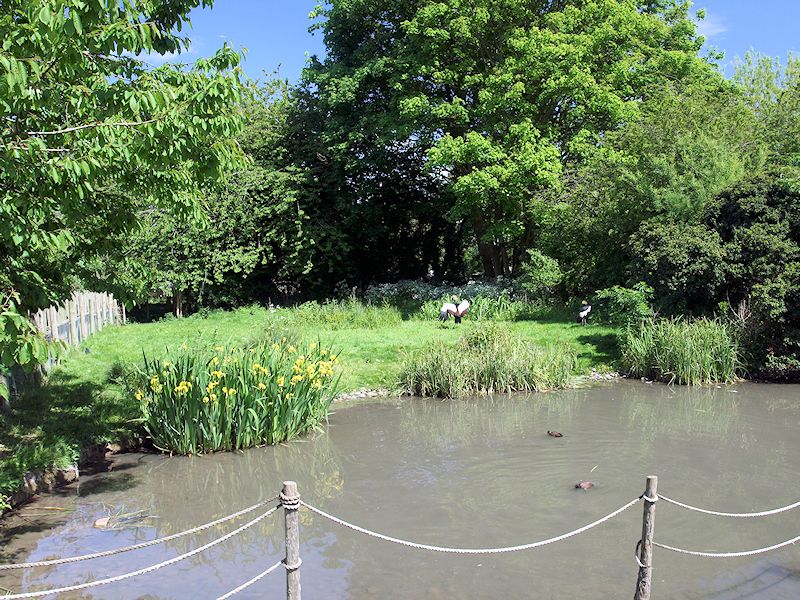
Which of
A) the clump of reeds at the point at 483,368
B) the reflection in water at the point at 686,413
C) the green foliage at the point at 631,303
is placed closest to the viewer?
the reflection in water at the point at 686,413

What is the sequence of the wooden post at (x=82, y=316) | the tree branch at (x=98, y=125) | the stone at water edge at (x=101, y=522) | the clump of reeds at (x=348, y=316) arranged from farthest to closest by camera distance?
the clump of reeds at (x=348, y=316) → the wooden post at (x=82, y=316) → the stone at water edge at (x=101, y=522) → the tree branch at (x=98, y=125)

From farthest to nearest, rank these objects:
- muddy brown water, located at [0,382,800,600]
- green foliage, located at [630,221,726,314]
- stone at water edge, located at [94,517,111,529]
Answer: green foliage, located at [630,221,726,314], stone at water edge, located at [94,517,111,529], muddy brown water, located at [0,382,800,600]

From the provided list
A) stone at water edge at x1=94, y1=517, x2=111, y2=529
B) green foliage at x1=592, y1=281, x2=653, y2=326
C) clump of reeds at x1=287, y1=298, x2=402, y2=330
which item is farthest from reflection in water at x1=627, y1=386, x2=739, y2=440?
clump of reeds at x1=287, y1=298, x2=402, y2=330

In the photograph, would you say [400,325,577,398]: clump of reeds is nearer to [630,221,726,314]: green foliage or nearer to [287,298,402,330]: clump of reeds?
[630,221,726,314]: green foliage

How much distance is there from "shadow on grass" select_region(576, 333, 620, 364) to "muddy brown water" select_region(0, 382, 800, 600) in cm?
307

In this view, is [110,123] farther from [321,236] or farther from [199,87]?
[321,236]

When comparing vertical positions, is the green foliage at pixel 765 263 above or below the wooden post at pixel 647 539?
above

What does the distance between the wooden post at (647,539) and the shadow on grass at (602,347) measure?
10.1m

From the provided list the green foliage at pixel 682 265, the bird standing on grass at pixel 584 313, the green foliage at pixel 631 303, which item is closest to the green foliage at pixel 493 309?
the bird standing on grass at pixel 584 313

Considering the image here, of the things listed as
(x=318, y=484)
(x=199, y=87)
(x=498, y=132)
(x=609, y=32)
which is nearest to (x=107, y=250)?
(x=199, y=87)

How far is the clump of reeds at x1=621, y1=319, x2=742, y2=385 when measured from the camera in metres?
13.6

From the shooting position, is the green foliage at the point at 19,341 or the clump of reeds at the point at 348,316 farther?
the clump of reeds at the point at 348,316

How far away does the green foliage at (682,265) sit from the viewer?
1415 cm

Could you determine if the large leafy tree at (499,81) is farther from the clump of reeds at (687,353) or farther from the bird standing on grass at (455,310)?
the clump of reeds at (687,353)
